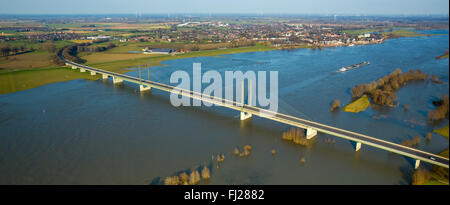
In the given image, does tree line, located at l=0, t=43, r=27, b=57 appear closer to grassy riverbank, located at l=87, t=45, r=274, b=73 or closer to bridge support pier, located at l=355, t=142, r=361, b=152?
grassy riverbank, located at l=87, t=45, r=274, b=73

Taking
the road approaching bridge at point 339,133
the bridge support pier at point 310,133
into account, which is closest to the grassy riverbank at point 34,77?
the road approaching bridge at point 339,133

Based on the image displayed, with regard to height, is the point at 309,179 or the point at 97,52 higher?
the point at 97,52

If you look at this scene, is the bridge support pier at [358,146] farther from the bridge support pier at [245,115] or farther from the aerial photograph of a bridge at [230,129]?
the bridge support pier at [245,115]

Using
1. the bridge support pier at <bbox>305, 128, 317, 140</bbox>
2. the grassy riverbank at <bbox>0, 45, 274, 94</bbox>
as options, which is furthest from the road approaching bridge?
the grassy riverbank at <bbox>0, 45, 274, 94</bbox>

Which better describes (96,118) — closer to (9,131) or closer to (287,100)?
(9,131)

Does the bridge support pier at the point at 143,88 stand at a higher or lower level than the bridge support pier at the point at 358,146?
higher

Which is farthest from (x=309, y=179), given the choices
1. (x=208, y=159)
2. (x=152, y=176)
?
(x=152, y=176)
